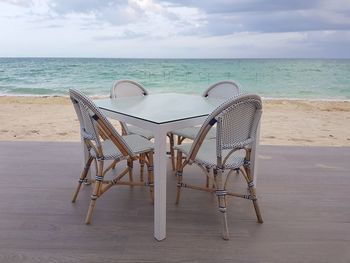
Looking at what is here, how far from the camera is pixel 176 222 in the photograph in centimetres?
184

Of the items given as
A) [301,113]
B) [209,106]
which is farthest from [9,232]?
[301,113]

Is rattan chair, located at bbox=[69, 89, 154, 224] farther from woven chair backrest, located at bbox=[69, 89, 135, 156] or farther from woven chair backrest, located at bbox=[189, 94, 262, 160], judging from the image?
woven chair backrest, located at bbox=[189, 94, 262, 160]

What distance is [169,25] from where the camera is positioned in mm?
14570

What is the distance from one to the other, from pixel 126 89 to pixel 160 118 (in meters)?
1.25

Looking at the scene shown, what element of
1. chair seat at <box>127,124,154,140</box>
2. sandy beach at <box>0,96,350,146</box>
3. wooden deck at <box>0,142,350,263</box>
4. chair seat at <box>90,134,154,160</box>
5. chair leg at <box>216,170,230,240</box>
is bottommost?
sandy beach at <box>0,96,350,146</box>

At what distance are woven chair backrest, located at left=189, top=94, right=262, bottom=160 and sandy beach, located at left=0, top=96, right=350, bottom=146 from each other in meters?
2.75

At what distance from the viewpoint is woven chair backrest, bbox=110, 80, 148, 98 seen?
109 inches

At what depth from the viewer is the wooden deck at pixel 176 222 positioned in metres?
1.53

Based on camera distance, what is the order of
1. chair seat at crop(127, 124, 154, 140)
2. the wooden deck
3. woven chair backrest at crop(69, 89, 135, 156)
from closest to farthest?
the wooden deck < woven chair backrest at crop(69, 89, 135, 156) < chair seat at crop(127, 124, 154, 140)

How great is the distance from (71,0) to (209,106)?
25.5 feet

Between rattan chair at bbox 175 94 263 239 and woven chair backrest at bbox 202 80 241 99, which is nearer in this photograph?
rattan chair at bbox 175 94 263 239

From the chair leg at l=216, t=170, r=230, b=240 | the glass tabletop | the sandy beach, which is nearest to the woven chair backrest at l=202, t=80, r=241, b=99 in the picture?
the glass tabletop

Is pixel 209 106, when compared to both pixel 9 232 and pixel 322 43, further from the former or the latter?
pixel 322 43

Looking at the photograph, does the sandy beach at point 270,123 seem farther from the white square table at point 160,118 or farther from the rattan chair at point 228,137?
the rattan chair at point 228,137
